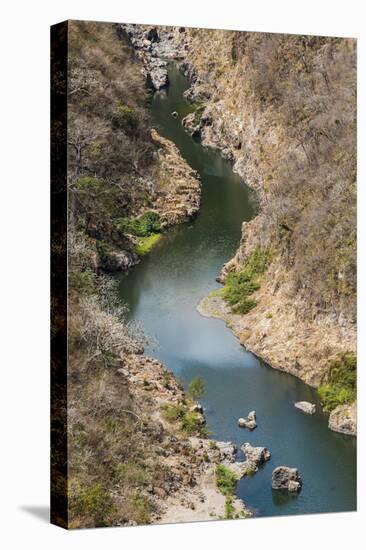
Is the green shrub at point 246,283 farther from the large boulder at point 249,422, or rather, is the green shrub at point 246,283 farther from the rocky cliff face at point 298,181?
the large boulder at point 249,422

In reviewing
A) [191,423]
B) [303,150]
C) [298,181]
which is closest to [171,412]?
[191,423]

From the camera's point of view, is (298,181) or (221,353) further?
(298,181)

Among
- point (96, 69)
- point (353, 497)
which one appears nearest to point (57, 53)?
point (96, 69)

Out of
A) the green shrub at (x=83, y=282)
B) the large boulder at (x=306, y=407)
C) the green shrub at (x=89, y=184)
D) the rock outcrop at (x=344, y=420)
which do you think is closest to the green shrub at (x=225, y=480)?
the large boulder at (x=306, y=407)

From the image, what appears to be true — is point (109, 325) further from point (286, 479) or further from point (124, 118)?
point (286, 479)

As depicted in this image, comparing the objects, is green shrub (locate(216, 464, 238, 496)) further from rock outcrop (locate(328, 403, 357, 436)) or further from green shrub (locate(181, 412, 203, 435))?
rock outcrop (locate(328, 403, 357, 436))

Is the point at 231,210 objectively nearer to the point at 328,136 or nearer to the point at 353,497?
the point at 328,136

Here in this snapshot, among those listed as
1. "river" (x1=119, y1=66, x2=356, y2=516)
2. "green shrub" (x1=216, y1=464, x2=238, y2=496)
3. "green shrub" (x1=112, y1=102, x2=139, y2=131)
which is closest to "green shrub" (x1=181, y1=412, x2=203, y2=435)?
"river" (x1=119, y1=66, x2=356, y2=516)

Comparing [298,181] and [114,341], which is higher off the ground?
[298,181]
